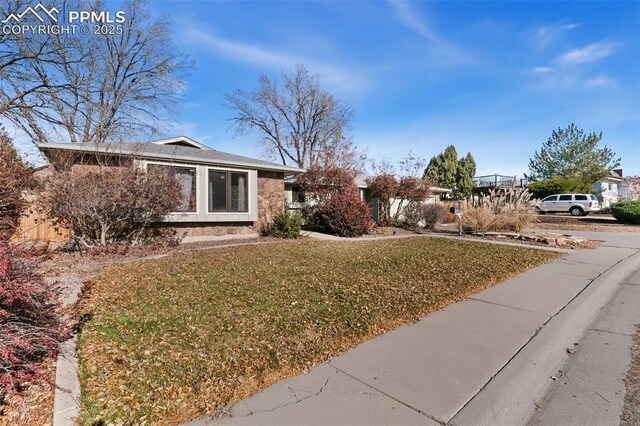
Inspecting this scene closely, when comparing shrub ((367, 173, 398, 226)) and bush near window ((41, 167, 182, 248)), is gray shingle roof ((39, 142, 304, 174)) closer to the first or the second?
bush near window ((41, 167, 182, 248))

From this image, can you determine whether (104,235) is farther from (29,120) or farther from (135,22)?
(135,22)

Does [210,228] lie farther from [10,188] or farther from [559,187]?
[559,187]

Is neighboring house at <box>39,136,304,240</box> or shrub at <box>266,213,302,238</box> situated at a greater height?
neighboring house at <box>39,136,304,240</box>

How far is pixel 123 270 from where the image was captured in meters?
6.08

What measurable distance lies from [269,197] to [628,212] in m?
19.5

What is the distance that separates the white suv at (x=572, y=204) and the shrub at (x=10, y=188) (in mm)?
26591

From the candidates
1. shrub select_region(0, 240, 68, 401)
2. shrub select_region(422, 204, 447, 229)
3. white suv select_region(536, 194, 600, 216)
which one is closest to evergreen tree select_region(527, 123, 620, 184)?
white suv select_region(536, 194, 600, 216)

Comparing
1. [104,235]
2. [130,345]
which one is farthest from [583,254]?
[104,235]

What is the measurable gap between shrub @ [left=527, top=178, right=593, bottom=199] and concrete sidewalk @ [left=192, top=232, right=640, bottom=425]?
96.9 ft

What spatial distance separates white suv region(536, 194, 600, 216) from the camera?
22.3m

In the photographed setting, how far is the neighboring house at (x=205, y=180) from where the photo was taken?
8.87m

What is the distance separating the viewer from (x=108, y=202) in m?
7.52

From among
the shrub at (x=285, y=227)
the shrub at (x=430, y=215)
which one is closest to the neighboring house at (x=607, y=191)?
the shrub at (x=430, y=215)

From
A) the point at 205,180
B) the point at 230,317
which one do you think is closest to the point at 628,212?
the point at 205,180
